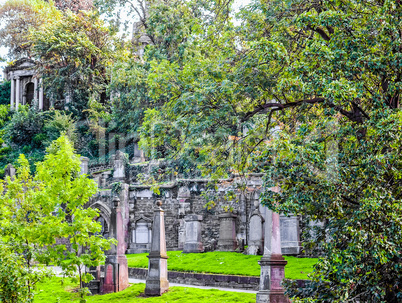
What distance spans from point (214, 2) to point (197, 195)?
47.0 ft

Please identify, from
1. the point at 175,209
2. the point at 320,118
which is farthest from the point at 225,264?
the point at 175,209

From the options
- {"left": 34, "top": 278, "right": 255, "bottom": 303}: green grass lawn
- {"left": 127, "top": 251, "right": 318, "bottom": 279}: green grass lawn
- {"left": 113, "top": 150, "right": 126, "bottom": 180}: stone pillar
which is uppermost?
{"left": 113, "top": 150, "right": 126, "bottom": 180}: stone pillar

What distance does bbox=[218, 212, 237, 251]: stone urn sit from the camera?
23.3 metres

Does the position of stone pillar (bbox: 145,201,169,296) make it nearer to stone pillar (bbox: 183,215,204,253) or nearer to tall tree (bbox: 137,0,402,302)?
tall tree (bbox: 137,0,402,302)

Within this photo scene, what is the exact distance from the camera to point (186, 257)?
2181cm

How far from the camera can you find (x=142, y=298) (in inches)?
584

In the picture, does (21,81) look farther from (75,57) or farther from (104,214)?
(104,214)

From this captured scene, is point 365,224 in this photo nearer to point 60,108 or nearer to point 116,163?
point 116,163

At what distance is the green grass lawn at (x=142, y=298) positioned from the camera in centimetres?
1405

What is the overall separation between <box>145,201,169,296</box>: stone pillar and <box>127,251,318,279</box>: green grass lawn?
2.96m

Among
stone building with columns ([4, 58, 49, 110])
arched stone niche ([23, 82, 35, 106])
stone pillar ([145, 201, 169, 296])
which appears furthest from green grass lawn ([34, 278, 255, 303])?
arched stone niche ([23, 82, 35, 106])

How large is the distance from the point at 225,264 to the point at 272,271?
270 inches

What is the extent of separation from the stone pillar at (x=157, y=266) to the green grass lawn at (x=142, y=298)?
0.96 ft

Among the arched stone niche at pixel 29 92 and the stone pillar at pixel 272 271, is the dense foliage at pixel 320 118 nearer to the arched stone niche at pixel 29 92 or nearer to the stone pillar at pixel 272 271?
the stone pillar at pixel 272 271
